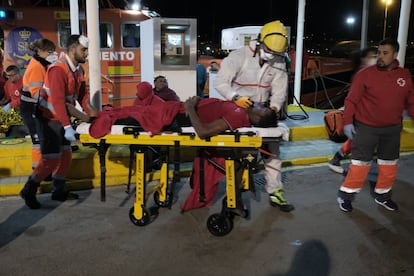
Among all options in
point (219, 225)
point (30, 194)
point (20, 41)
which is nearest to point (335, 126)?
point (219, 225)

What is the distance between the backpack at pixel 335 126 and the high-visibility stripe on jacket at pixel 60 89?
4668 mm

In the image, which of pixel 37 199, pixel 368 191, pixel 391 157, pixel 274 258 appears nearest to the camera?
pixel 274 258

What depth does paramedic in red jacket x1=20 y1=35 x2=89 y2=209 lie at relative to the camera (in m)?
4.70

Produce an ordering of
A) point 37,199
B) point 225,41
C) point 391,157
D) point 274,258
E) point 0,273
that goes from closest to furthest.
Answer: point 0,273, point 274,258, point 391,157, point 37,199, point 225,41

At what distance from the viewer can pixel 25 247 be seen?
413 cm

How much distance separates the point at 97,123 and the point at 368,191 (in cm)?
366

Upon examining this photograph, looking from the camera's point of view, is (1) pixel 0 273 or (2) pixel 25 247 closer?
(1) pixel 0 273

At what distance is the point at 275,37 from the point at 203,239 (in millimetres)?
2092

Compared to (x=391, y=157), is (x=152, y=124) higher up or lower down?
higher up

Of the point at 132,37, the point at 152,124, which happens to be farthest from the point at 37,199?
the point at 132,37

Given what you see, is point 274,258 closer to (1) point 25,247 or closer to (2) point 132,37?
(1) point 25,247

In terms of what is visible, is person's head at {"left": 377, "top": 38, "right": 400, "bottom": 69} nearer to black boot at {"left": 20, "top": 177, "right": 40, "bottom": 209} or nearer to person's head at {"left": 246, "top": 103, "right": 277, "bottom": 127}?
person's head at {"left": 246, "top": 103, "right": 277, "bottom": 127}

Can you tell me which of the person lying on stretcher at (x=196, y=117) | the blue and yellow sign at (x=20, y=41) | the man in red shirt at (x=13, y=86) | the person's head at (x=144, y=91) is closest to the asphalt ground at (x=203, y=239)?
the person lying on stretcher at (x=196, y=117)

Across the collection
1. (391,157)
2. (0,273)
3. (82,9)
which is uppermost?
(82,9)
